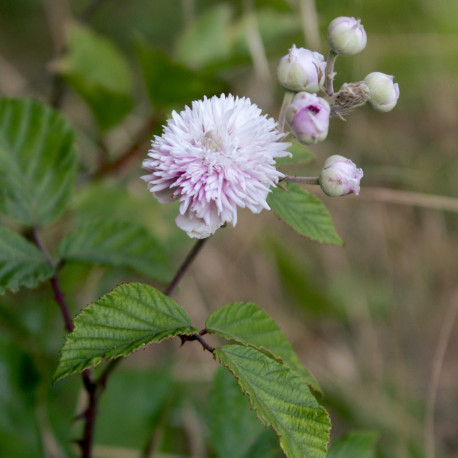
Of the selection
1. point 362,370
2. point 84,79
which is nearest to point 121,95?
point 84,79

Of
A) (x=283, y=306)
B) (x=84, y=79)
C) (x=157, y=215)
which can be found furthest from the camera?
(x=283, y=306)

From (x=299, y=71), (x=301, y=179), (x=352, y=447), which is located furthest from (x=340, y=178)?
(x=352, y=447)

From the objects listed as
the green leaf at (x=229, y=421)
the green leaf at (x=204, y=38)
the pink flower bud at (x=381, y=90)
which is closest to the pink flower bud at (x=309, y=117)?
the pink flower bud at (x=381, y=90)

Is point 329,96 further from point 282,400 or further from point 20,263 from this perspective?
point 20,263

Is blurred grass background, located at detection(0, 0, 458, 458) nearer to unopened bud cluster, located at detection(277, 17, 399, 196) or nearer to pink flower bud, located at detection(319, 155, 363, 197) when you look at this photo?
unopened bud cluster, located at detection(277, 17, 399, 196)

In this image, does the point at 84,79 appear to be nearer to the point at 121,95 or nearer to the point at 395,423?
the point at 121,95

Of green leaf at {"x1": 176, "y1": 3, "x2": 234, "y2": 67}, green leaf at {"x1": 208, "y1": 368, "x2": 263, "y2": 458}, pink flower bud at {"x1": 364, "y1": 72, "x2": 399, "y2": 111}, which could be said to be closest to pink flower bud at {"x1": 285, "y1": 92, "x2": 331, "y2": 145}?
pink flower bud at {"x1": 364, "y1": 72, "x2": 399, "y2": 111}
